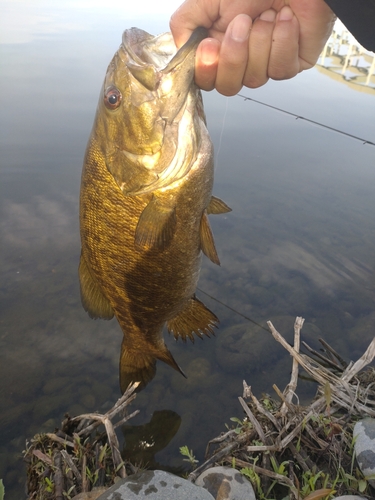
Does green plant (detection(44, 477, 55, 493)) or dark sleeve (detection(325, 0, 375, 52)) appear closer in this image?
dark sleeve (detection(325, 0, 375, 52))

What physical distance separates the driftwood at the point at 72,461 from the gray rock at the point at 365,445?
124 centimetres

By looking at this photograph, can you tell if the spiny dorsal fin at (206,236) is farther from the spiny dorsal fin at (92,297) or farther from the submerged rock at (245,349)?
the submerged rock at (245,349)

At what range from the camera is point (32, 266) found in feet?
15.1

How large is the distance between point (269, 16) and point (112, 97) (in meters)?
0.81

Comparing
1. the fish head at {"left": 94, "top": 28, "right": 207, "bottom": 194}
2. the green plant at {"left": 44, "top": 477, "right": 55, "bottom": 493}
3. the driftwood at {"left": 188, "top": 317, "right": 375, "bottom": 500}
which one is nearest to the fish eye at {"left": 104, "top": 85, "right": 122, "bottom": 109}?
the fish head at {"left": 94, "top": 28, "right": 207, "bottom": 194}

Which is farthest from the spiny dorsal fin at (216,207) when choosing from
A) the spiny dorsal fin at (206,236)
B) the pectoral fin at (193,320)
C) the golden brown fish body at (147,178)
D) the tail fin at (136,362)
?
the tail fin at (136,362)

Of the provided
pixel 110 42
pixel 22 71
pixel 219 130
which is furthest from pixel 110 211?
pixel 110 42

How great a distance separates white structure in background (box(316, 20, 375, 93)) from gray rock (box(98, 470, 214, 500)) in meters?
11.1

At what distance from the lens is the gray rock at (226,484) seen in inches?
81.5

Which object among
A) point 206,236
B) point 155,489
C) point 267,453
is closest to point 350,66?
point 206,236

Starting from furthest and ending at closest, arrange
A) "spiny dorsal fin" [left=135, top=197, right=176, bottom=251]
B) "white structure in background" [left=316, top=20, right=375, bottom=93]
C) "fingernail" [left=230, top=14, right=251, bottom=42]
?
"white structure in background" [left=316, top=20, right=375, bottom=93] → "spiny dorsal fin" [left=135, top=197, right=176, bottom=251] → "fingernail" [left=230, top=14, right=251, bottom=42]

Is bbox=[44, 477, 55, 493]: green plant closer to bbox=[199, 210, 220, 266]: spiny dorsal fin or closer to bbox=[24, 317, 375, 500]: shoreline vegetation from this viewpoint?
bbox=[24, 317, 375, 500]: shoreline vegetation

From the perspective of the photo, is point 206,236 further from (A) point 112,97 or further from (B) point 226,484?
(B) point 226,484

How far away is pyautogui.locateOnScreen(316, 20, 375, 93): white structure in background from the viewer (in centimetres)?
1148
